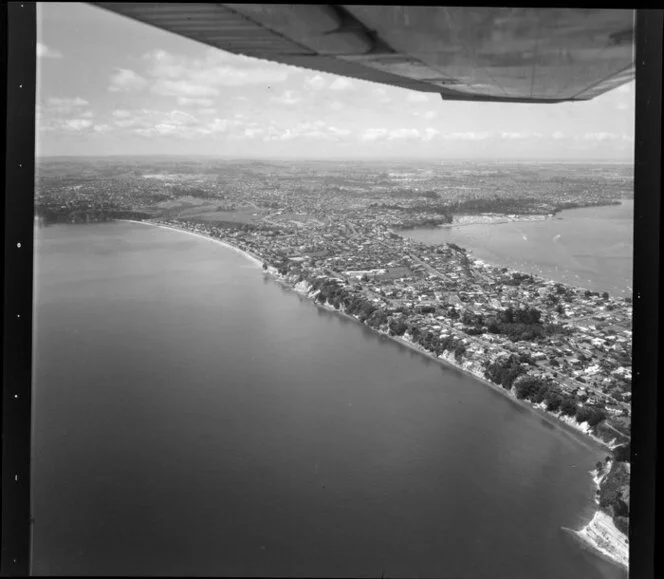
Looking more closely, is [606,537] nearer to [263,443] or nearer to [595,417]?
[595,417]

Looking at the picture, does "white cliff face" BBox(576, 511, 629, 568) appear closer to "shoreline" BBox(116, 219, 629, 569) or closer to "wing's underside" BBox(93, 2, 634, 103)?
"shoreline" BBox(116, 219, 629, 569)

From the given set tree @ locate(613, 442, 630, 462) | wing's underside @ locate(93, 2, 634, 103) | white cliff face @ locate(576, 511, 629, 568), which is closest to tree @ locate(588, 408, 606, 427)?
tree @ locate(613, 442, 630, 462)

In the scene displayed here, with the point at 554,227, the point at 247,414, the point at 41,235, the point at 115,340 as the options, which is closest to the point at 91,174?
the point at 41,235

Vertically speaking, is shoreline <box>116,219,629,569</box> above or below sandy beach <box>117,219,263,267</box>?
below

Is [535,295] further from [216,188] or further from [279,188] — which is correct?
[216,188]

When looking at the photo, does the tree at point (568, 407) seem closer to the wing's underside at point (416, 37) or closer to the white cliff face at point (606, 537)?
the white cliff face at point (606, 537)

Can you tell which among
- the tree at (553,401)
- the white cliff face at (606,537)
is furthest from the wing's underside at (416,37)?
the white cliff face at (606,537)

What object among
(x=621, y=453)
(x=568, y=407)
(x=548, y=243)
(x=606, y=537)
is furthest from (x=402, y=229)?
(x=606, y=537)
